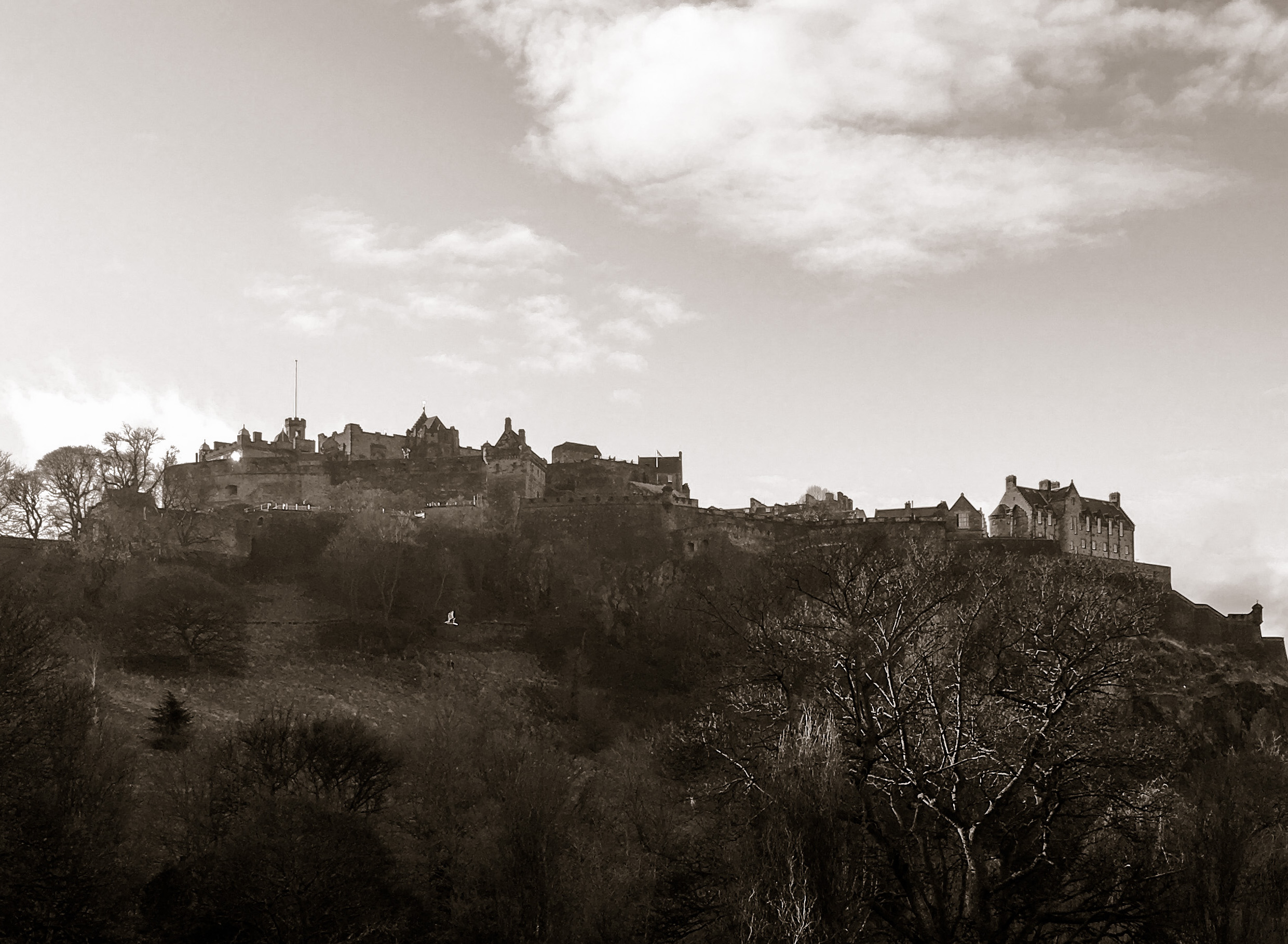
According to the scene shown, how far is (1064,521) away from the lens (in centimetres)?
7762

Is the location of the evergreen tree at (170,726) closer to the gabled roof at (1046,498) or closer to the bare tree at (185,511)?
the bare tree at (185,511)

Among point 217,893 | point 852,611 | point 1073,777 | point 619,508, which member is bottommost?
point 217,893

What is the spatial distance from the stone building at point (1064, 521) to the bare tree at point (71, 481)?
5057cm

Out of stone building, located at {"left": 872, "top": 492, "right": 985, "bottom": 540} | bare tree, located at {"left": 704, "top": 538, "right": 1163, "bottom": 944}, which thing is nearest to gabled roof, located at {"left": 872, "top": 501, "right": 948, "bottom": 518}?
stone building, located at {"left": 872, "top": 492, "right": 985, "bottom": 540}

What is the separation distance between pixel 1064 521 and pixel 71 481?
56131 millimetres

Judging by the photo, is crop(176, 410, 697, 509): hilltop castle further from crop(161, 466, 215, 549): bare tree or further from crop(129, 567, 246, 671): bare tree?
crop(129, 567, 246, 671): bare tree

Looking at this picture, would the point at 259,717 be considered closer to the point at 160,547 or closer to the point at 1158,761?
the point at 160,547

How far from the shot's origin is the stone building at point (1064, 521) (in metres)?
76.9

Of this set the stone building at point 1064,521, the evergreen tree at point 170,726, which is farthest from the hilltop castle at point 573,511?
the evergreen tree at point 170,726

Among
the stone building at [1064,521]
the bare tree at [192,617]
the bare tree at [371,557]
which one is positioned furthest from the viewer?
the stone building at [1064,521]

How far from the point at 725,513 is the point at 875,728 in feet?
167

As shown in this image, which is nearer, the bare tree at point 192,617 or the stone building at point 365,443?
the bare tree at point 192,617

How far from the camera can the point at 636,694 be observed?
54.6 m

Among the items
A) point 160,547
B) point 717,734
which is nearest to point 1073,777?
point 717,734
